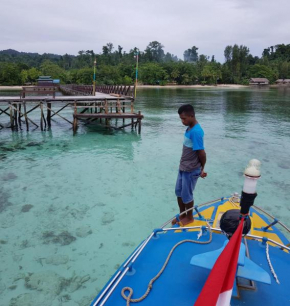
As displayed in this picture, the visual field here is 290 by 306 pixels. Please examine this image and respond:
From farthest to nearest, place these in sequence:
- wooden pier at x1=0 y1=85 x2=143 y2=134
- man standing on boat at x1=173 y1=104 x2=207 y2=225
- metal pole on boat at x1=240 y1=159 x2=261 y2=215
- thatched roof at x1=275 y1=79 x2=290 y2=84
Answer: thatched roof at x1=275 y1=79 x2=290 y2=84 < wooden pier at x1=0 y1=85 x2=143 y2=134 < man standing on boat at x1=173 y1=104 x2=207 y2=225 < metal pole on boat at x1=240 y1=159 x2=261 y2=215

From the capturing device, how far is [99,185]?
9.20 m

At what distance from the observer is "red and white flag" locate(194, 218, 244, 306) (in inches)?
77.8

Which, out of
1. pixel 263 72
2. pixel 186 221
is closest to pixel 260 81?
pixel 263 72

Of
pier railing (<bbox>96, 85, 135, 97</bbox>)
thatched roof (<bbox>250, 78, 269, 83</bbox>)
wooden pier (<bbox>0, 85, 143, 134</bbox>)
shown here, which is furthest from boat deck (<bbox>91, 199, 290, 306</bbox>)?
thatched roof (<bbox>250, 78, 269, 83</bbox>)

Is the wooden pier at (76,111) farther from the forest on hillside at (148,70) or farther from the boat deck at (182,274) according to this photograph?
the forest on hillside at (148,70)

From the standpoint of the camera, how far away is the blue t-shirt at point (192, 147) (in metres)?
4.45

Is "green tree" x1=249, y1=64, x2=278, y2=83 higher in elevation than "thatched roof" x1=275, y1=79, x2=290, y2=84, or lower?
higher

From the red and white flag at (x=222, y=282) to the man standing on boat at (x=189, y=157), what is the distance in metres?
2.38

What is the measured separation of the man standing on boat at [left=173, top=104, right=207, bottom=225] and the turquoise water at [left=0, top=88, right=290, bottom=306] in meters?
1.89

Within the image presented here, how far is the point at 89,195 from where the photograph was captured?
27.6 feet

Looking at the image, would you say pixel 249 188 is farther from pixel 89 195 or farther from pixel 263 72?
pixel 263 72

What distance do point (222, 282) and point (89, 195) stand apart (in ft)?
22.3

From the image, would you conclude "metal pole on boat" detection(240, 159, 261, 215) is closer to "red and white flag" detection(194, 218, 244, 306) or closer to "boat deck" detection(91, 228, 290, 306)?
"red and white flag" detection(194, 218, 244, 306)

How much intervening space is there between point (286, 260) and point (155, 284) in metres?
1.65
